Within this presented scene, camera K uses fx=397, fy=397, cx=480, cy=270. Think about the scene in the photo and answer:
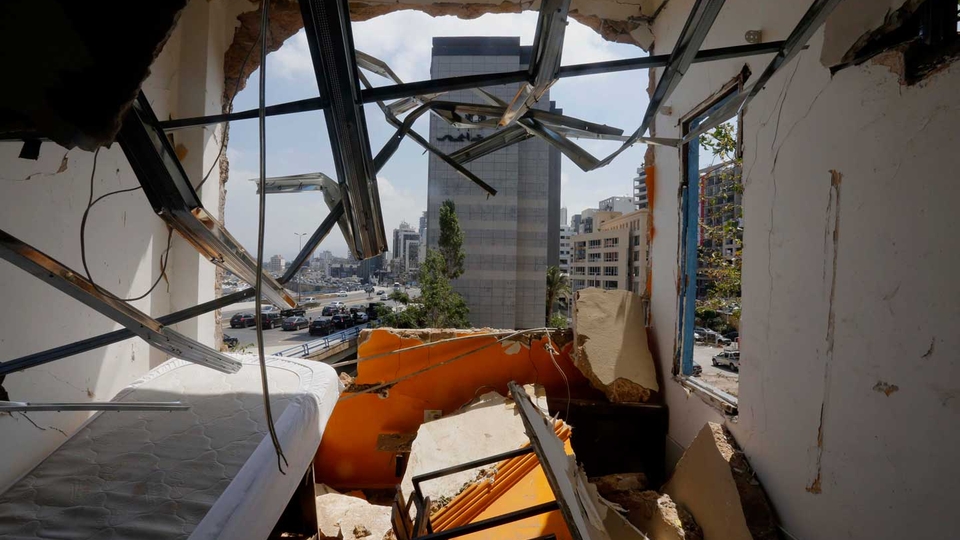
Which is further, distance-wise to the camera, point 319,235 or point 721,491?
point 721,491

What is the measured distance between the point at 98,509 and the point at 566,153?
2.41 m

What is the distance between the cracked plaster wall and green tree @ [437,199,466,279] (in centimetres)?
1457

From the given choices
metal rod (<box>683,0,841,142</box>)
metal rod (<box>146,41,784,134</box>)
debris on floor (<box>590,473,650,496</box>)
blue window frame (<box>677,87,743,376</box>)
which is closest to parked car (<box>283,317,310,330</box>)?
debris on floor (<box>590,473,650,496</box>)

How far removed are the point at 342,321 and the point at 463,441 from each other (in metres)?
17.3

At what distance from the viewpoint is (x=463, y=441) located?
282 centimetres

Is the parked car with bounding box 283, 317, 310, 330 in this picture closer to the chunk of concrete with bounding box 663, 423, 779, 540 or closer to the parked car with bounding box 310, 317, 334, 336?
the parked car with bounding box 310, 317, 334, 336

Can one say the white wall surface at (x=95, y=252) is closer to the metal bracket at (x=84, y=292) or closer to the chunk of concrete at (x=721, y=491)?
the metal bracket at (x=84, y=292)

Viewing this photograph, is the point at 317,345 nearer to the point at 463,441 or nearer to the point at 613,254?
the point at 463,441

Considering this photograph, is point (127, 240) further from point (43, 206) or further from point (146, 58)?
point (146, 58)

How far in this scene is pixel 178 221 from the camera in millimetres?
1344

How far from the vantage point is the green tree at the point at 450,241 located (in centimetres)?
1672

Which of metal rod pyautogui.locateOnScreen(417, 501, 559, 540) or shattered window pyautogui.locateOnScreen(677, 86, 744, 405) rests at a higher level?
shattered window pyautogui.locateOnScreen(677, 86, 744, 405)

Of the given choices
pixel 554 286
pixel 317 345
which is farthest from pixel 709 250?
pixel 554 286

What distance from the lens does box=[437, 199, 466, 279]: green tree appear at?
54.9ft
